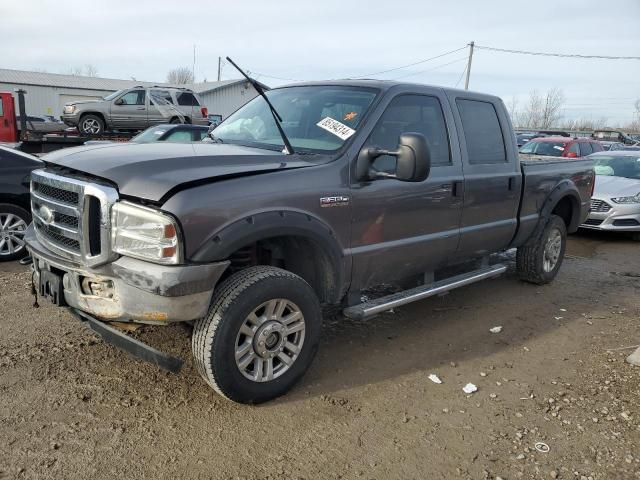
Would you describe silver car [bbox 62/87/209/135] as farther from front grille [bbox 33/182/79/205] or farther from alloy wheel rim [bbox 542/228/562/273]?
Answer: alloy wheel rim [bbox 542/228/562/273]

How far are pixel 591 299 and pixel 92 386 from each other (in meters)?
5.14

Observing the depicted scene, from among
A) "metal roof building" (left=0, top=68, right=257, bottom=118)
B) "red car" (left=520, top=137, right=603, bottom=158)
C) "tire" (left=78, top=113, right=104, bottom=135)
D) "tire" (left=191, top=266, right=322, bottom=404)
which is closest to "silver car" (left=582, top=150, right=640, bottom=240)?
"red car" (left=520, top=137, right=603, bottom=158)

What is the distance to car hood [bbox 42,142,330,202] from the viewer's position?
278 cm

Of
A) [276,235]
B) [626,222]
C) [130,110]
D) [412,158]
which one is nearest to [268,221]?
[276,235]

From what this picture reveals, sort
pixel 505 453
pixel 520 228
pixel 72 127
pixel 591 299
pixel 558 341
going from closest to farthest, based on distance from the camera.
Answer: pixel 505 453 < pixel 558 341 < pixel 520 228 < pixel 591 299 < pixel 72 127

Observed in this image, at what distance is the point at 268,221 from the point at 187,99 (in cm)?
1669

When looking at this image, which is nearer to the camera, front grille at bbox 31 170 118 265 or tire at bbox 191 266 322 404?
front grille at bbox 31 170 118 265

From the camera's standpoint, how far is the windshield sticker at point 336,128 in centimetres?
363

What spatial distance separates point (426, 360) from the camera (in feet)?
13.3

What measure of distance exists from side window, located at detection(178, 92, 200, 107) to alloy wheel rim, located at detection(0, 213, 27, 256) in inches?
504

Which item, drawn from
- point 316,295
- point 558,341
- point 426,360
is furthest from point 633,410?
point 316,295

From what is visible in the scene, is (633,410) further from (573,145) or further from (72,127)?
(72,127)

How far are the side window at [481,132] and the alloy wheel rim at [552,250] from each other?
156 centimetres

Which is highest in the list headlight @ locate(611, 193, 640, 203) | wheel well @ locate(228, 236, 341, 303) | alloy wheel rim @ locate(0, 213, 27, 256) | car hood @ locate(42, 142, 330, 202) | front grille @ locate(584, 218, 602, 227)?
car hood @ locate(42, 142, 330, 202)
